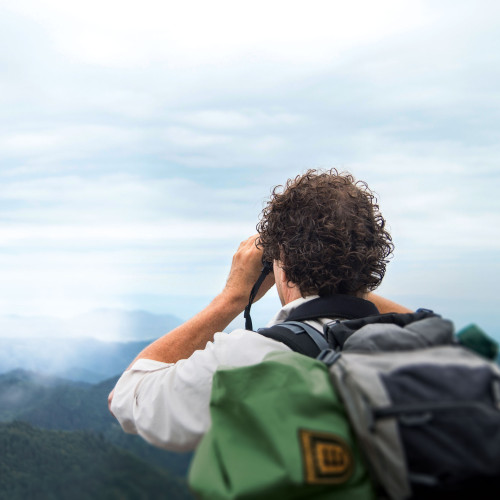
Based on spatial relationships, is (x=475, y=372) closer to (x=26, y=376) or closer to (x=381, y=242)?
(x=381, y=242)

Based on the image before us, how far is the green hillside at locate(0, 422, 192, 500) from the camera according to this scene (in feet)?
9.44

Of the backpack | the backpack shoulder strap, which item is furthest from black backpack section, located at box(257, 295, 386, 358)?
the backpack

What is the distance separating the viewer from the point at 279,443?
1.98 m

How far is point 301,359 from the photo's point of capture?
2.28 meters

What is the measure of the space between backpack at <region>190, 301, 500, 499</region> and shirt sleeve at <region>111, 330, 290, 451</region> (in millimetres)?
569

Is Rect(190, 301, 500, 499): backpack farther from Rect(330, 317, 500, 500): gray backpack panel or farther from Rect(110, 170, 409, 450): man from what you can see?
Rect(110, 170, 409, 450): man

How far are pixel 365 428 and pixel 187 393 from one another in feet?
3.57

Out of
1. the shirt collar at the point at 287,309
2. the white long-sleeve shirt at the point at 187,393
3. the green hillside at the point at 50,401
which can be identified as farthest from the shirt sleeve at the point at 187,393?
the green hillside at the point at 50,401

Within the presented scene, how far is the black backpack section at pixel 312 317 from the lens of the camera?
2.88 meters

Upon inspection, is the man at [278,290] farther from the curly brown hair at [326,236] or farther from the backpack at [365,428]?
the backpack at [365,428]

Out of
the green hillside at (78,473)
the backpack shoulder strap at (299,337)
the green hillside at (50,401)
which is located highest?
the backpack shoulder strap at (299,337)

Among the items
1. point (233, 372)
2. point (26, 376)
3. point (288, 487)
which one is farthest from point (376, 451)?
point (26, 376)

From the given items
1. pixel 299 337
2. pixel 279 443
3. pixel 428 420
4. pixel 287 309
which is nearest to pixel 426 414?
pixel 428 420

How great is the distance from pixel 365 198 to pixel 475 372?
182cm
